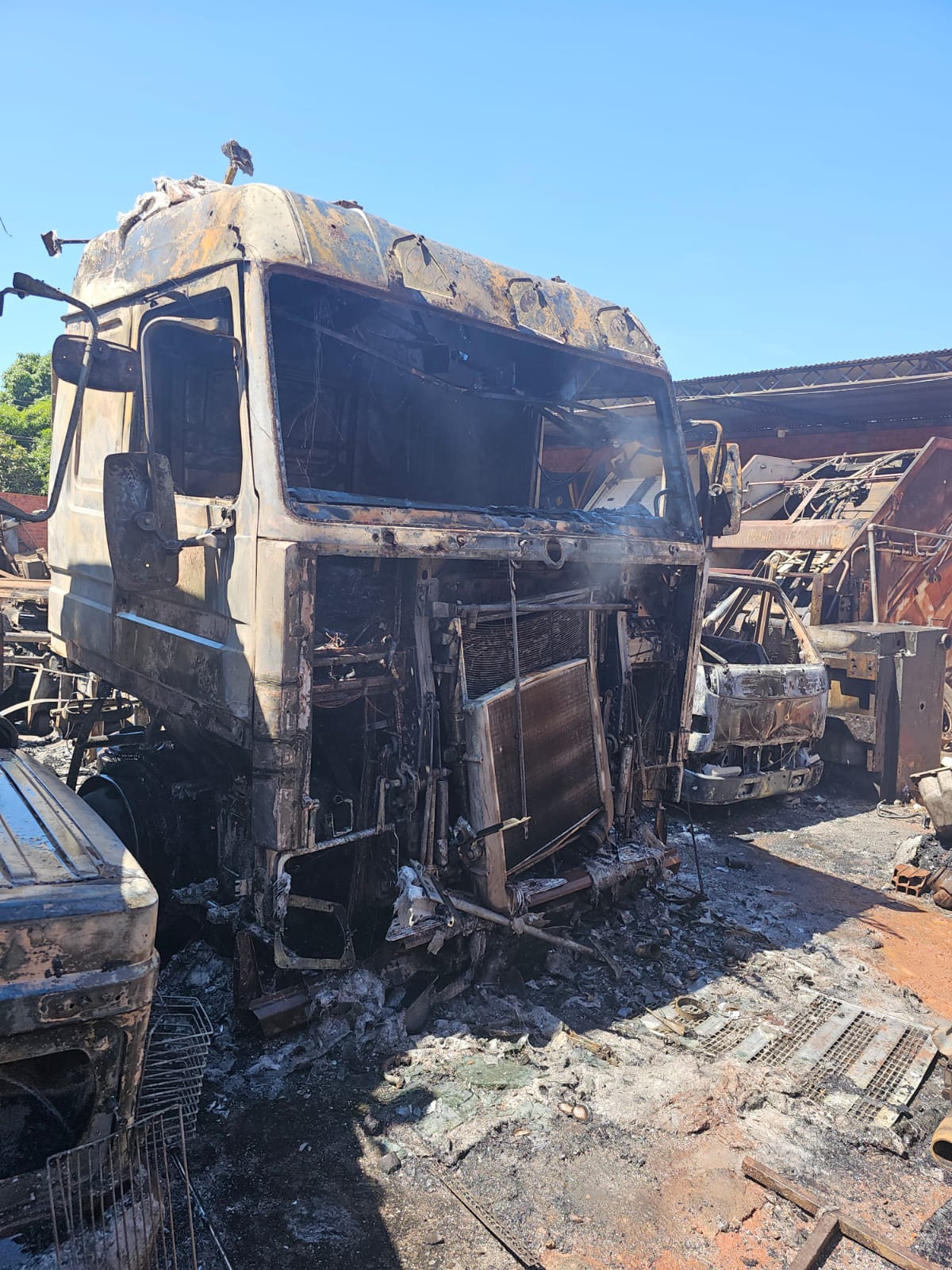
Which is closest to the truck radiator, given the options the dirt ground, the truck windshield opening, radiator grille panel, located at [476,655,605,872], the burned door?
radiator grille panel, located at [476,655,605,872]

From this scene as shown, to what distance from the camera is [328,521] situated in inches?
125

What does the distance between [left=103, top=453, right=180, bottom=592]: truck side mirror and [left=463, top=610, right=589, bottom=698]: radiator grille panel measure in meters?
1.37

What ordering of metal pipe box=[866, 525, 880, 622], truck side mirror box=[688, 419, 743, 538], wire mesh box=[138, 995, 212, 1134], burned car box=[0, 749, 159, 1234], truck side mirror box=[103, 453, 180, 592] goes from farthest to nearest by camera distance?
1. metal pipe box=[866, 525, 880, 622]
2. truck side mirror box=[688, 419, 743, 538]
3. truck side mirror box=[103, 453, 180, 592]
4. wire mesh box=[138, 995, 212, 1134]
5. burned car box=[0, 749, 159, 1234]

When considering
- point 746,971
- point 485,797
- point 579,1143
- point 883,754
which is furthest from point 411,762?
point 883,754

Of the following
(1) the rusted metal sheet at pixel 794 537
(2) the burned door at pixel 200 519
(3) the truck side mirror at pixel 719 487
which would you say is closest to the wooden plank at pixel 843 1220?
(2) the burned door at pixel 200 519

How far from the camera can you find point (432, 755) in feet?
12.2

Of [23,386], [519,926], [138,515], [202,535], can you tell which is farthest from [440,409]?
[23,386]

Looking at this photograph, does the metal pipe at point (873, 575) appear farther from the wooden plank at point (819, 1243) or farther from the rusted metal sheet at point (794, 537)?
the wooden plank at point (819, 1243)

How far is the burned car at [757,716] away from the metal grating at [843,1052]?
2814mm

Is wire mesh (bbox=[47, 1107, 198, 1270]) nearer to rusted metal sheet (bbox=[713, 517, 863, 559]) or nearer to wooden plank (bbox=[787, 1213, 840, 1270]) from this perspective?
wooden plank (bbox=[787, 1213, 840, 1270])

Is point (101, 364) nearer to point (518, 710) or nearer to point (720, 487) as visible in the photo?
point (518, 710)

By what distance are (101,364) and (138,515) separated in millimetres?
882

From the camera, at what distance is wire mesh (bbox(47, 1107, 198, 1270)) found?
1.94 metres

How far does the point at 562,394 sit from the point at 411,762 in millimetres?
2312
